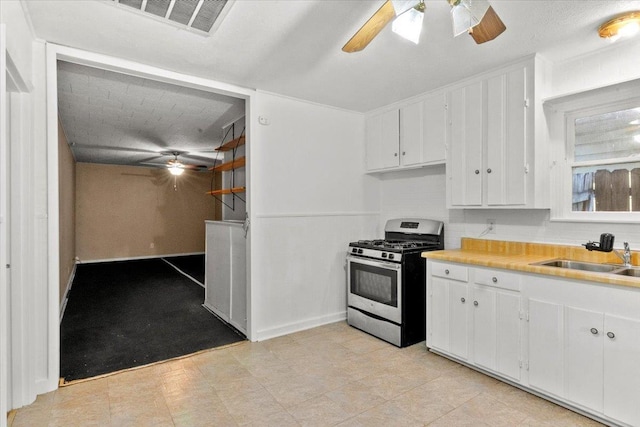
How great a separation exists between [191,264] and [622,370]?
7.66 metres

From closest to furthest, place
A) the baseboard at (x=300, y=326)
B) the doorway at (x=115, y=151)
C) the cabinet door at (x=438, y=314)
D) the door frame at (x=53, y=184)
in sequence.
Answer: the door frame at (x=53, y=184) → the cabinet door at (x=438, y=314) → the doorway at (x=115, y=151) → the baseboard at (x=300, y=326)

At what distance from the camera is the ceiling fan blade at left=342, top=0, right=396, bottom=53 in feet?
5.39

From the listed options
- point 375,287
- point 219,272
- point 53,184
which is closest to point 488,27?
point 375,287

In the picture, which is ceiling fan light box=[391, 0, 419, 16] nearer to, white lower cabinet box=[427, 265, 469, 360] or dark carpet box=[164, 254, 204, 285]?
white lower cabinet box=[427, 265, 469, 360]

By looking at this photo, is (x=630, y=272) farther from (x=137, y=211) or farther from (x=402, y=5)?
(x=137, y=211)

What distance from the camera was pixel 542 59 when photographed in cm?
264

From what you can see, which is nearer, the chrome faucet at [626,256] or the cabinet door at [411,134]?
the chrome faucet at [626,256]

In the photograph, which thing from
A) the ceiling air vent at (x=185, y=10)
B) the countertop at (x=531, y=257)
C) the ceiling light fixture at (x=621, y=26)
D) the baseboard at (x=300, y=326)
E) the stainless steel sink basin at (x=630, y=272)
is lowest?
the baseboard at (x=300, y=326)

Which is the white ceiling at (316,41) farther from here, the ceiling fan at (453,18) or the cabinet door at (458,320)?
the cabinet door at (458,320)

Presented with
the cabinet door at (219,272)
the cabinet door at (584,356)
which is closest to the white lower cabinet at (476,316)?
the cabinet door at (584,356)

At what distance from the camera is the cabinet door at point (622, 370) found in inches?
74.6

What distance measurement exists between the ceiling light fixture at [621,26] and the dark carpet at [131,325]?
12.1ft

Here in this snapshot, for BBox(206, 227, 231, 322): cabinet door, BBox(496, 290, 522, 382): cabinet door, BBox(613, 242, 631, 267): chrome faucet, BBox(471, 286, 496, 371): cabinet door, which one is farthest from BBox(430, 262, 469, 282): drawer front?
BBox(206, 227, 231, 322): cabinet door

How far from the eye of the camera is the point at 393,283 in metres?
3.21
